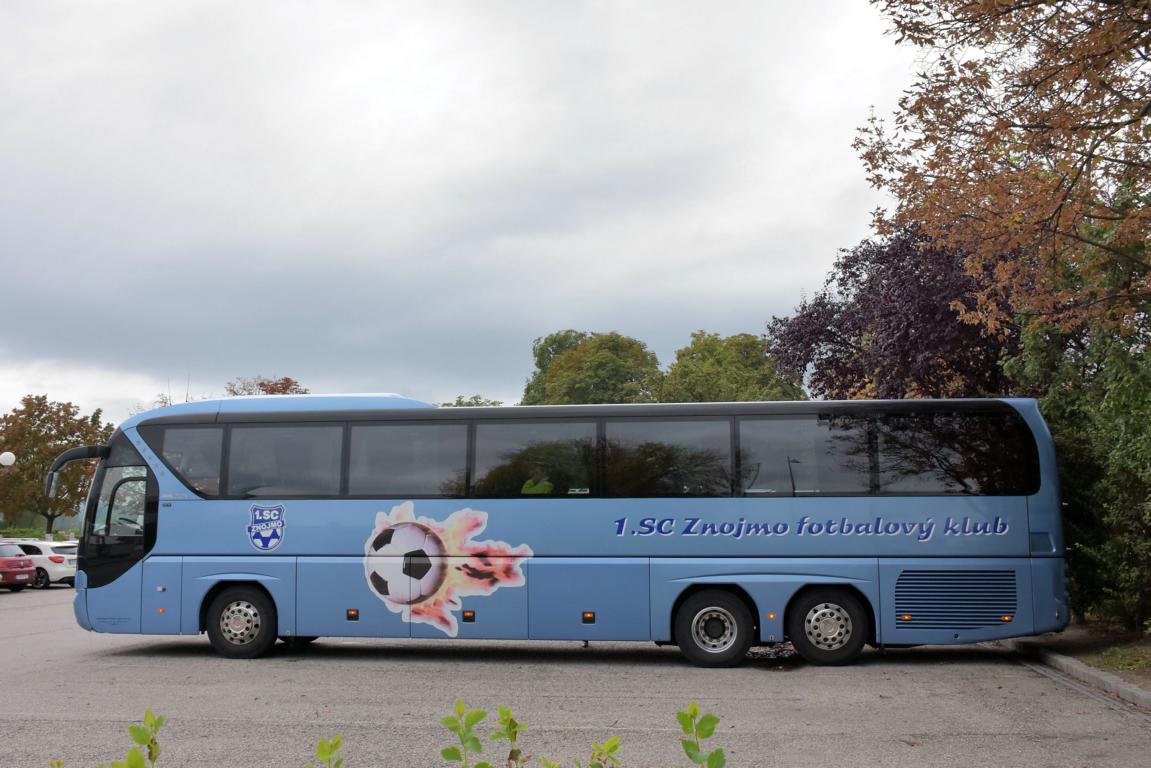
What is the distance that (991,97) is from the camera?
10.4m

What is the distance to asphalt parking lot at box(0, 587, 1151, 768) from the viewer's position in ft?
24.9

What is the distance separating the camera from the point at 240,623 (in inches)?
525

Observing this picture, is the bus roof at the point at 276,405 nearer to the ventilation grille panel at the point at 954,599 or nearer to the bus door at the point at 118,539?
the bus door at the point at 118,539

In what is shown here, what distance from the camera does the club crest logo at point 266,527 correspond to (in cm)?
1330

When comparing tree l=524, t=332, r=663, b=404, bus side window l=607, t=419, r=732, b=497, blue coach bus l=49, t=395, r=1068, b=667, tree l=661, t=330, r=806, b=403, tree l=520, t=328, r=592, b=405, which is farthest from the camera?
tree l=520, t=328, r=592, b=405

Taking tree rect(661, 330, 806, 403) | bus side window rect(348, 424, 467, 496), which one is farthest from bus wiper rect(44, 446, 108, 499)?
tree rect(661, 330, 806, 403)

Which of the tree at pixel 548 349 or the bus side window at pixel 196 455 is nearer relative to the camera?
the bus side window at pixel 196 455

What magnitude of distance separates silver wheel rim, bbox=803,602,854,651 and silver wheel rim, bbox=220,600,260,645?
6796mm

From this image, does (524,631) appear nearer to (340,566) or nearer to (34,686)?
(340,566)

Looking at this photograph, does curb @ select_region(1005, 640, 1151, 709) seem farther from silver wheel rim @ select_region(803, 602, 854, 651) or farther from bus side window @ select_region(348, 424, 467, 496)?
bus side window @ select_region(348, 424, 467, 496)

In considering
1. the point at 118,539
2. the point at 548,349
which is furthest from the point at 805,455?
the point at 548,349

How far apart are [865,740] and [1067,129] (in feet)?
18.2

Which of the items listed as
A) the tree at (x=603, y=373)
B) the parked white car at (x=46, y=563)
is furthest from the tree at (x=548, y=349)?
the parked white car at (x=46, y=563)

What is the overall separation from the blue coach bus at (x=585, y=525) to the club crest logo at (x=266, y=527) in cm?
4
